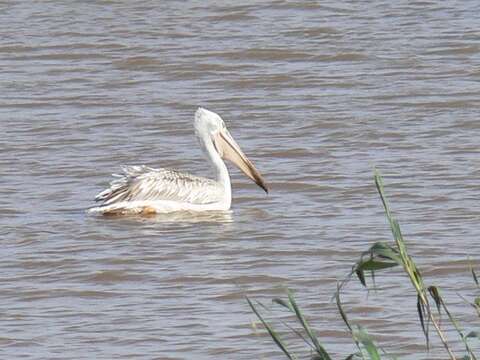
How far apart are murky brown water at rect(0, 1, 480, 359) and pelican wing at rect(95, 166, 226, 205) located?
169 millimetres

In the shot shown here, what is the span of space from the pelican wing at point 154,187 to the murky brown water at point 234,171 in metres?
0.17

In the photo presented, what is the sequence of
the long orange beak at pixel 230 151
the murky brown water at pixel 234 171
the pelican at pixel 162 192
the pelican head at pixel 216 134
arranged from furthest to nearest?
the pelican head at pixel 216 134
the long orange beak at pixel 230 151
the pelican at pixel 162 192
the murky brown water at pixel 234 171

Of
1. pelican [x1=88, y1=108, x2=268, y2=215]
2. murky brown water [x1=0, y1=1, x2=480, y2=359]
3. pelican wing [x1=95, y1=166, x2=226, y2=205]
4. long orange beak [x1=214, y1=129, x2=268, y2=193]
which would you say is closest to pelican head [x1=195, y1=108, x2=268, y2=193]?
long orange beak [x1=214, y1=129, x2=268, y2=193]

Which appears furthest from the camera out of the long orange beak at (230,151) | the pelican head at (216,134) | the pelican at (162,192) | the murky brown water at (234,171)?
the pelican head at (216,134)

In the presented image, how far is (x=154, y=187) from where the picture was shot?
902 cm

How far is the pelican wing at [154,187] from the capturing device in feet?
29.5

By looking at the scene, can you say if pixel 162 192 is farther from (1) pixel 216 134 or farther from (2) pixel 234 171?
(2) pixel 234 171

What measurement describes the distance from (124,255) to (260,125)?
3399 millimetres

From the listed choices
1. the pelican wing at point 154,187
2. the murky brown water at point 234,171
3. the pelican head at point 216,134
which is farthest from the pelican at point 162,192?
the pelican head at point 216,134

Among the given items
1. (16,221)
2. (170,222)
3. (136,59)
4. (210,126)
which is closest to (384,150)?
Answer: (210,126)

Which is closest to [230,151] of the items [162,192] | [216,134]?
[216,134]

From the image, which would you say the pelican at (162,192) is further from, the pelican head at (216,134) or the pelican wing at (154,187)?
the pelican head at (216,134)

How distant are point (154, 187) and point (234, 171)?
5.00 feet

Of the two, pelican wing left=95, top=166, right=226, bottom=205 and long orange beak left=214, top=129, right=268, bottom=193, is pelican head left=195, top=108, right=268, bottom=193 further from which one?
pelican wing left=95, top=166, right=226, bottom=205
